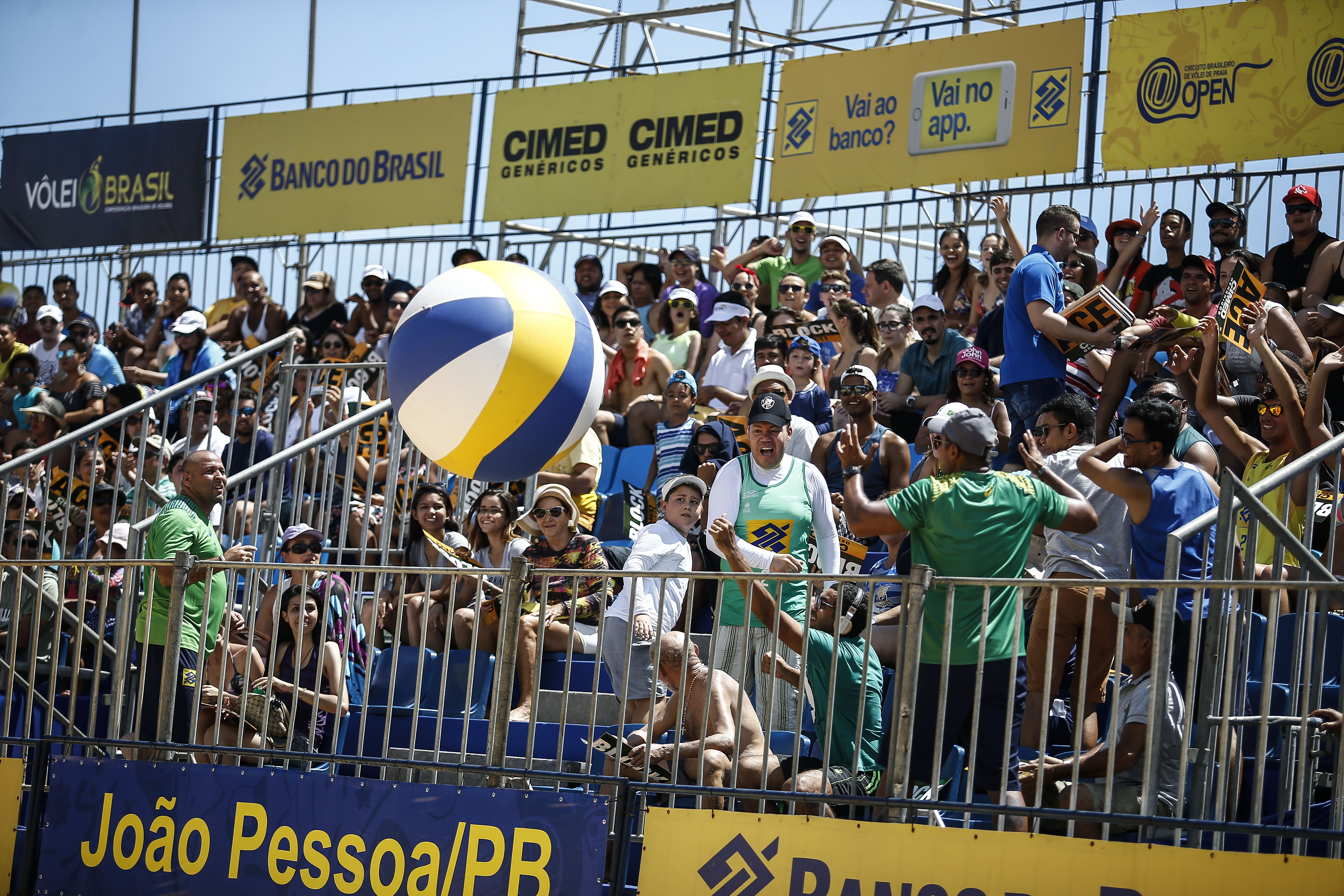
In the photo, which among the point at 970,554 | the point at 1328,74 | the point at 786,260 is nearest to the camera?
the point at 970,554

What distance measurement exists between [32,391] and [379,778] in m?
9.00

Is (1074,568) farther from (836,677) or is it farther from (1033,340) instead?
(1033,340)

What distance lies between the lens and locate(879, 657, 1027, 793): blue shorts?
606 centimetres

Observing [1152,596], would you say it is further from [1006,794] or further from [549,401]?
[549,401]

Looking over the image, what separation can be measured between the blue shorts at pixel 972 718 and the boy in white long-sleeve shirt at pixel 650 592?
1.33 meters

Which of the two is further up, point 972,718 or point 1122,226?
point 1122,226

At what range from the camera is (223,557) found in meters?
9.27

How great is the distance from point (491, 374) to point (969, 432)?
2.02m

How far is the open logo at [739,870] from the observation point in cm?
562

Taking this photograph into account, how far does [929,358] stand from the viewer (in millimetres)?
10680

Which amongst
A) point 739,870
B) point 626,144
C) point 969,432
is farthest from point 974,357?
point 626,144

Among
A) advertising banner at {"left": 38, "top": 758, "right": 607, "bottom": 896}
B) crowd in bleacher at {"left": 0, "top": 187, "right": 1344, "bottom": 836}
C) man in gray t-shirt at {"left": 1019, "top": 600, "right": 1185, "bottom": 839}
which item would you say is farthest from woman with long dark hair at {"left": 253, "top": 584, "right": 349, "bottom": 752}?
man in gray t-shirt at {"left": 1019, "top": 600, "right": 1185, "bottom": 839}

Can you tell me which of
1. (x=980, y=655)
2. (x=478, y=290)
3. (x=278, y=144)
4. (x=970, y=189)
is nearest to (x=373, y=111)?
(x=278, y=144)

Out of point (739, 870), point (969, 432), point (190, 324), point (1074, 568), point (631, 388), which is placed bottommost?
point (739, 870)
